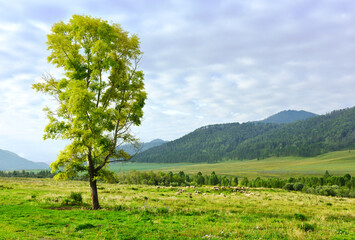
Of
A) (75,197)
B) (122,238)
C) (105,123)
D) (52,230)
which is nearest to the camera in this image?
(122,238)

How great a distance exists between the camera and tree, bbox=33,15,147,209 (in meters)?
20.1

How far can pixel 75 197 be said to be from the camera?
81.7ft

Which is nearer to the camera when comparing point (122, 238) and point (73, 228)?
point (122, 238)

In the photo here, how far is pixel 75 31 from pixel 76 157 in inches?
480

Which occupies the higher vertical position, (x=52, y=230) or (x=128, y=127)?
(x=128, y=127)

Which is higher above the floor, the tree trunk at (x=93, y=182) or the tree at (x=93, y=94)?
the tree at (x=93, y=94)

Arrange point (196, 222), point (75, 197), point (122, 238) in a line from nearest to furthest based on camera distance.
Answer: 1. point (122, 238)
2. point (196, 222)
3. point (75, 197)

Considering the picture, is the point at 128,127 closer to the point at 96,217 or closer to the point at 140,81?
the point at 140,81

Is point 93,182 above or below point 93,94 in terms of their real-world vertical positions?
below

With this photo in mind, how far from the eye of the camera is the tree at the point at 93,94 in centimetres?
2008

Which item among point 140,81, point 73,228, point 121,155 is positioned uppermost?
point 140,81

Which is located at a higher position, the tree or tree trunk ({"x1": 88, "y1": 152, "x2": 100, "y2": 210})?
the tree

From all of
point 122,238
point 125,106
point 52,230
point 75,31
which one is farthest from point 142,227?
point 75,31

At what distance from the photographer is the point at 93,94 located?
64.6ft
